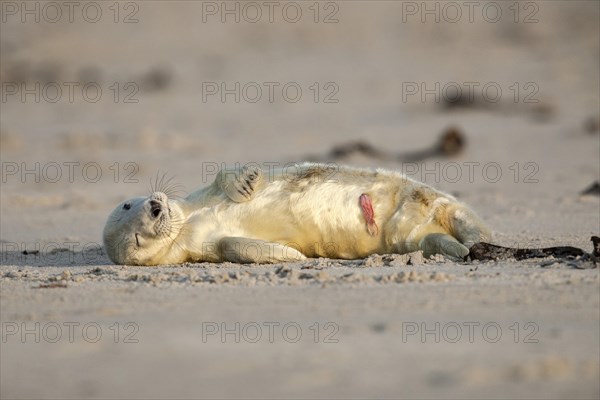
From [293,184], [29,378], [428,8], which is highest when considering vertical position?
[428,8]

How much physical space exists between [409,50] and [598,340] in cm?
1791

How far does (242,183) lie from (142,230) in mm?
660

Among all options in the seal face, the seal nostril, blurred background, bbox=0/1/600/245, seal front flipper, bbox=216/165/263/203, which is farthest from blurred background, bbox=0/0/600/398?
seal front flipper, bbox=216/165/263/203

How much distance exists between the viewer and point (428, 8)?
2416 cm

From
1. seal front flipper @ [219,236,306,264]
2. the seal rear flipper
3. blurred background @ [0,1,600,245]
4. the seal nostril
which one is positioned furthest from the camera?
blurred background @ [0,1,600,245]

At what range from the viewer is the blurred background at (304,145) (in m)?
3.59

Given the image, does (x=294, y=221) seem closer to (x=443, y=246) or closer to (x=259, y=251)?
(x=259, y=251)

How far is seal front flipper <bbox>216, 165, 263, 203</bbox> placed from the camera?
19.5 feet

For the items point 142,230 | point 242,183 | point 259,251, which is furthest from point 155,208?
point 259,251

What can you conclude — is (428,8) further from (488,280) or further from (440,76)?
(488,280)

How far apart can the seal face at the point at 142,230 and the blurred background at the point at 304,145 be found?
0.63 metres

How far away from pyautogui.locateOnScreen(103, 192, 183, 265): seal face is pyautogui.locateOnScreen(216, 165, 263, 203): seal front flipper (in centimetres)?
34

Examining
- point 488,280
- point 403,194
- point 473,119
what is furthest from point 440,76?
point 488,280

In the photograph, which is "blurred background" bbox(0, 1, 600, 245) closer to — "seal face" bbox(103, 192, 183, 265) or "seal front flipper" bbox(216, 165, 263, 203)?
"seal face" bbox(103, 192, 183, 265)
